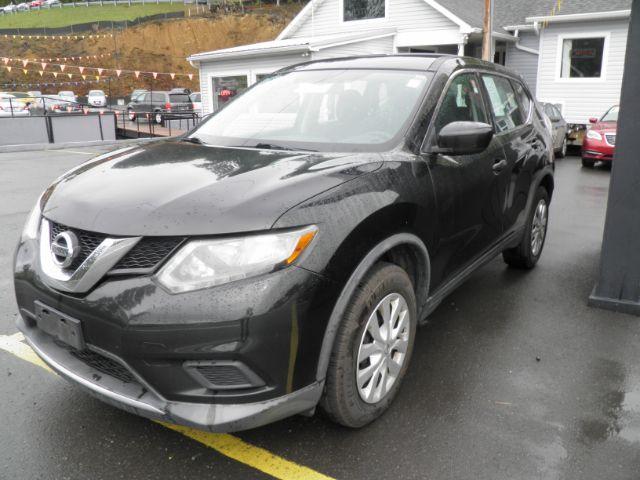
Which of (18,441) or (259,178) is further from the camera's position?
(18,441)

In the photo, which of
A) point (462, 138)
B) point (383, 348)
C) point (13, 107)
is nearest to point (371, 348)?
point (383, 348)

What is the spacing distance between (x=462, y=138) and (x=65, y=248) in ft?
6.47

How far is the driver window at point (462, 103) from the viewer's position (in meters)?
3.31

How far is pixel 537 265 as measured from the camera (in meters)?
5.44

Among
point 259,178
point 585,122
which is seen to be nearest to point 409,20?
point 585,122

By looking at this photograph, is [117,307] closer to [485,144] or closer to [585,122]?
[485,144]

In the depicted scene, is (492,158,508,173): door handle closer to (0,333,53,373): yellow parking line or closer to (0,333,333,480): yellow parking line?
(0,333,333,480): yellow parking line

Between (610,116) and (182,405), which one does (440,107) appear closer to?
(182,405)

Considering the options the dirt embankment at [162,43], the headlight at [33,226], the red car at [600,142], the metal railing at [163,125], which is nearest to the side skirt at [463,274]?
the headlight at [33,226]

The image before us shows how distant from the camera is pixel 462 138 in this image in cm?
293

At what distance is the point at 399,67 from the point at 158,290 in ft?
7.24

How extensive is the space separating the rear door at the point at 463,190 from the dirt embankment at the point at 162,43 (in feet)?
185

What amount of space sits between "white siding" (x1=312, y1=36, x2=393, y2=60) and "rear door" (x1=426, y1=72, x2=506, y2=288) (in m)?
15.8

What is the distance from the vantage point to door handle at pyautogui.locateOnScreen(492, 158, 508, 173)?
378cm
